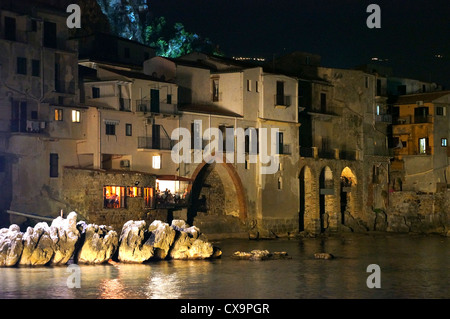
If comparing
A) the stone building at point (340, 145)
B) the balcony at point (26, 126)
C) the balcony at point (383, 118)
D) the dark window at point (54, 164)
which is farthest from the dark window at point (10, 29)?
the balcony at point (383, 118)

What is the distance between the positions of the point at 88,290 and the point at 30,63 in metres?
17.5

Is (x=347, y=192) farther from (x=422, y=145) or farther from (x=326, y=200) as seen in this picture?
(x=422, y=145)

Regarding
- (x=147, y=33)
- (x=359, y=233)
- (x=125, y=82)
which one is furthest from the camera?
(x=147, y=33)

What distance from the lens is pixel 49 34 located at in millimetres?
48375

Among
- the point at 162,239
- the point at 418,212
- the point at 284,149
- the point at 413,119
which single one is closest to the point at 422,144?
the point at 413,119

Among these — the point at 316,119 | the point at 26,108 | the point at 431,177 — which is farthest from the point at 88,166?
the point at 431,177

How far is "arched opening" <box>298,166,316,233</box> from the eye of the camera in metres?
63.4

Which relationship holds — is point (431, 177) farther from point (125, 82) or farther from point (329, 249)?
point (125, 82)

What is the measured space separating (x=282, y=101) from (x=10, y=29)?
69.3ft

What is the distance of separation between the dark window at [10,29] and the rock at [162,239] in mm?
13201

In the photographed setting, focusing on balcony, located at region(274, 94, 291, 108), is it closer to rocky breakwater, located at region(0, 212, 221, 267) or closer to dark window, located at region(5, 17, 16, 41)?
rocky breakwater, located at region(0, 212, 221, 267)

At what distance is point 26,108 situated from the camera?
47.0 m

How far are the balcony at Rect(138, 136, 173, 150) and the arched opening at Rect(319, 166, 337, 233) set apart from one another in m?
16.5

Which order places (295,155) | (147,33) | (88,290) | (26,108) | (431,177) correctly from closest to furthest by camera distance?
(88,290), (26,108), (295,155), (431,177), (147,33)
